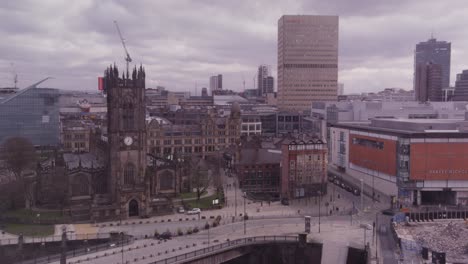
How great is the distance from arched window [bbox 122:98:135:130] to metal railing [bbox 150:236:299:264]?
3168 cm

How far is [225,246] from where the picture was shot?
64750 millimetres

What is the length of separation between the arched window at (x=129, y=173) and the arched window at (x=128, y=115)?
6.80m

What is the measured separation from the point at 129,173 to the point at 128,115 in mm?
10346

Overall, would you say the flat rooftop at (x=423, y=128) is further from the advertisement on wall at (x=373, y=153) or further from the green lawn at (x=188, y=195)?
the green lawn at (x=188, y=195)

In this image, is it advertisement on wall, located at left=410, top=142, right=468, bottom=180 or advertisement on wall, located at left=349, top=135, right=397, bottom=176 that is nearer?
advertisement on wall, located at left=410, top=142, right=468, bottom=180

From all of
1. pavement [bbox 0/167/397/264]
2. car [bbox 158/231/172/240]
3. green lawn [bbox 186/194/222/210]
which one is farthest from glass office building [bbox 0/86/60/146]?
car [bbox 158/231/172/240]

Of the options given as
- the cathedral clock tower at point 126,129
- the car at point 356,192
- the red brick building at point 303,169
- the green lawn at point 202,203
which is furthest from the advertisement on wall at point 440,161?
the cathedral clock tower at point 126,129

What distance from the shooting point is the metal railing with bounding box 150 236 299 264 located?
190 ft

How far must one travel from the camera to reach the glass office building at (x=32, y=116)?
153875 mm

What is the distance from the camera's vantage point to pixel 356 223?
77688mm

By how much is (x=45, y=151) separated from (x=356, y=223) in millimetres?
104552

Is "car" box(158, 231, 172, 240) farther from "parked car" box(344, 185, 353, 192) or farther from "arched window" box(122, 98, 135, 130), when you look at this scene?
"parked car" box(344, 185, 353, 192)

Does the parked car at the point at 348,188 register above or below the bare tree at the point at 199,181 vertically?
below

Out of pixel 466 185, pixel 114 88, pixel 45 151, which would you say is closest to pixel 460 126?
pixel 466 185
